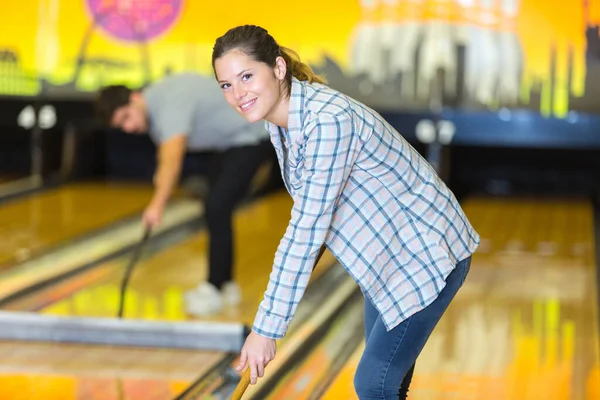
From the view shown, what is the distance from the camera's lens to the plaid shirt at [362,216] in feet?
5.18

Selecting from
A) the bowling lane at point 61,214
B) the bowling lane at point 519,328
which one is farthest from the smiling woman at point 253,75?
the bowling lane at point 61,214

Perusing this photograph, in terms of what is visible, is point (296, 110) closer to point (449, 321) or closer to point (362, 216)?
point (362, 216)

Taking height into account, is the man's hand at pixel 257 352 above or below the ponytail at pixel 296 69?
below

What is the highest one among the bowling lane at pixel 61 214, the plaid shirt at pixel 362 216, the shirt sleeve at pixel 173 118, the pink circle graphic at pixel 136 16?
the plaid shirt at pixel 362 216

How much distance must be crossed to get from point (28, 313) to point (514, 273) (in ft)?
6.97

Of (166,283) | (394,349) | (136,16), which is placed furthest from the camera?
(136,16)

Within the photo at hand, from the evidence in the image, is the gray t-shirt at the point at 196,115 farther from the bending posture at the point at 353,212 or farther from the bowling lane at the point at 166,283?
the bending posture at the point at 353,212

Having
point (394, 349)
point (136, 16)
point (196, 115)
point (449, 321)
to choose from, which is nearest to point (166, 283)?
point (196, 115)

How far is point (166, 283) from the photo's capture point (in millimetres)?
4008

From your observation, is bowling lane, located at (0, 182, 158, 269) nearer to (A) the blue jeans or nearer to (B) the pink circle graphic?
(B) the pink circle graphic

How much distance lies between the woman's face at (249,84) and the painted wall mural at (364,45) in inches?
188

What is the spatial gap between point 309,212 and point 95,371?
1458mm

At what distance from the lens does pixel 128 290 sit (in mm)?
3889

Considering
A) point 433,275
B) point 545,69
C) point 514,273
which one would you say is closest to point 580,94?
point 545,69
